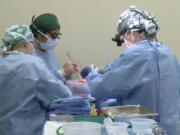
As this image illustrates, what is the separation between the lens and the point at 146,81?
1.98 meters

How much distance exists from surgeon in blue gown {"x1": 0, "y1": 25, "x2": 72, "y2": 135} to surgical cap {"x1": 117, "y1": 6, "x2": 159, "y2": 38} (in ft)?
1.94

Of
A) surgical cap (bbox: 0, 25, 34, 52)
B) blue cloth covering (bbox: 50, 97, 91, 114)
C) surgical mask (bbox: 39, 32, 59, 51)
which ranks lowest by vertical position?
blue cloth covering (bbox: 50, 97, 91, 114)

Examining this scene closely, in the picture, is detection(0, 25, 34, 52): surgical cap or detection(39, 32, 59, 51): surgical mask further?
detection(39, 32, 59, 51): surgical mask

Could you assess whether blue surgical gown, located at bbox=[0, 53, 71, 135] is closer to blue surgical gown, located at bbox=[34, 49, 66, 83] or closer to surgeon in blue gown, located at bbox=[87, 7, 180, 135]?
surgeon in blue gown, located at bbox=[87, 7, 180, 135]

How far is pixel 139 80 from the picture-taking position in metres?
1.98

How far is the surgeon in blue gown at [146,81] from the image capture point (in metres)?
1.99

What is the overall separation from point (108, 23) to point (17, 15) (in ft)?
2.76

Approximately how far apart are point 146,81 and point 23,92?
2.49 ft

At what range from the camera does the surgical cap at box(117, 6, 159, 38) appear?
2.10 metres

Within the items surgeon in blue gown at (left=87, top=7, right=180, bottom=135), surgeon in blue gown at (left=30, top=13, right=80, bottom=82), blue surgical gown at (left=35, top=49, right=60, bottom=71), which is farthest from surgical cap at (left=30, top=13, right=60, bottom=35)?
surgeon in blue gown at (left=87, top=7, right=180, bottom=135)

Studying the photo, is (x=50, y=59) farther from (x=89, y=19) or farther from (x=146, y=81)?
(x=146, y=81)

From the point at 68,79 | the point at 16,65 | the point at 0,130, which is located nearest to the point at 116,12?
the point at 68,79

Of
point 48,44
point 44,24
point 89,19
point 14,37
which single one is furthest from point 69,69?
point 89,19

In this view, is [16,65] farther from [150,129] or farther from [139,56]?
[150,129]
